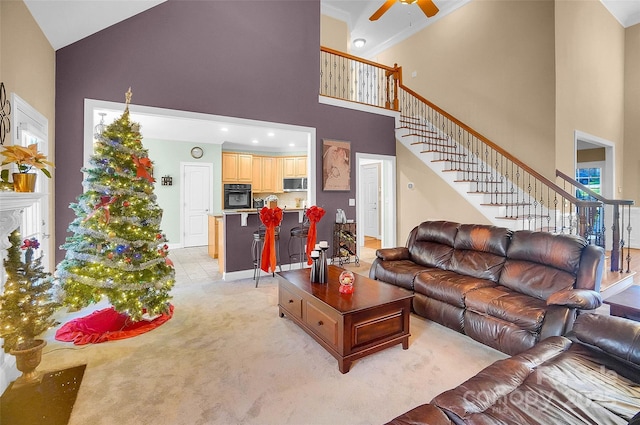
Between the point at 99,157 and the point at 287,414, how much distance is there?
279cm

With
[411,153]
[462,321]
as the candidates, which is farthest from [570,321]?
[411,153]

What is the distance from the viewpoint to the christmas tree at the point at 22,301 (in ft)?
6.54

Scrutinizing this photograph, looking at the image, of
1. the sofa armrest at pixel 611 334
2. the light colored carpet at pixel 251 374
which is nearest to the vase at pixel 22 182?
the light colored carpet at pixel 251 374

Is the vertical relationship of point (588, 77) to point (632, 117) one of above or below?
above

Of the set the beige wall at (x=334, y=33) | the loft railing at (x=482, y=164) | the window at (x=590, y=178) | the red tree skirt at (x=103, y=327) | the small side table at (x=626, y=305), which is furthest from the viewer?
the window at (x=590, y=178)

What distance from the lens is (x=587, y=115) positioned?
607 cm

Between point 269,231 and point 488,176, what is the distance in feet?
15.1

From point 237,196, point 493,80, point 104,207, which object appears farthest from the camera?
point 237,196

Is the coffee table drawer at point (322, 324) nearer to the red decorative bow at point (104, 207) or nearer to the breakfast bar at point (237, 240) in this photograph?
the red decorative bow at point (104, 207)

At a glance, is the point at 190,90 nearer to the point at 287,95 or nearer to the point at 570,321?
the point at 287,95

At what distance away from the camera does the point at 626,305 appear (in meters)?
2.27

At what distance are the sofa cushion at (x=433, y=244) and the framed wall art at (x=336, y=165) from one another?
6.71 feet

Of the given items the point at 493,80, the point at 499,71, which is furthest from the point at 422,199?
the point at 499,71

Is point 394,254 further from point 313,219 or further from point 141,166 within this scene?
point 141,166
